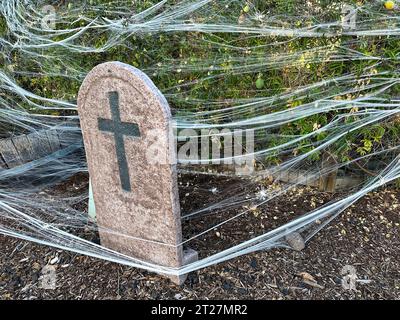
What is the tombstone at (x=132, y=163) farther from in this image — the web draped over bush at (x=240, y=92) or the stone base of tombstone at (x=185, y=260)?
the web draped over bush at (x=240, y=92)

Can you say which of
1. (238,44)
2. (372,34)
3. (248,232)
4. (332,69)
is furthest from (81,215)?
(372,34)

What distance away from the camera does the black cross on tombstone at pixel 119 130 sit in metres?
2.27

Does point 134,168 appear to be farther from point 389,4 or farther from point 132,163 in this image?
point 389,4

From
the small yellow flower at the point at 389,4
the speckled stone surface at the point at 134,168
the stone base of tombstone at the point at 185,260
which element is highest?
the small yellow flower at the point at 389,4

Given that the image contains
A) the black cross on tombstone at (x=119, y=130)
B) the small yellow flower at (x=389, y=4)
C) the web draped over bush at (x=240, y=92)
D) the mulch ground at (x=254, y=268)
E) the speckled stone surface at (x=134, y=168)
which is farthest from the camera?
the web draped over bush at (x=240, y=92)

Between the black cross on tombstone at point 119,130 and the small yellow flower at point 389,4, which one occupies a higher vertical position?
the small yellow flower at point 389,4

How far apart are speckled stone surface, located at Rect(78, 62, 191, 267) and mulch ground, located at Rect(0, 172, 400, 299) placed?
24 centimetres

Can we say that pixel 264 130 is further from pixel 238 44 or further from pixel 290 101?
pixel 238 44

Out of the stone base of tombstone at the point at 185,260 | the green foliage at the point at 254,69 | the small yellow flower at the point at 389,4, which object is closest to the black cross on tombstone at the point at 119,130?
the stone base of tombstone at the point at 185,260

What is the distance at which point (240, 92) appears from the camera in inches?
132

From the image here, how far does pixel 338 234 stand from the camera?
9.98ft

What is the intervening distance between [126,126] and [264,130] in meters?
1.54

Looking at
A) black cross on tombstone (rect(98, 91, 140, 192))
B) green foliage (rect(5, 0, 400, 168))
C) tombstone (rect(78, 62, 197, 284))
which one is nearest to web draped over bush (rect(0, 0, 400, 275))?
green foliage (rect(5, 0, 400, 168))

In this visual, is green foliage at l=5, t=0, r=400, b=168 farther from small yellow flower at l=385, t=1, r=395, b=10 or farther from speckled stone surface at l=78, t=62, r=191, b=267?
speckled stone surface at l=78, t=62, r=191, b=267
